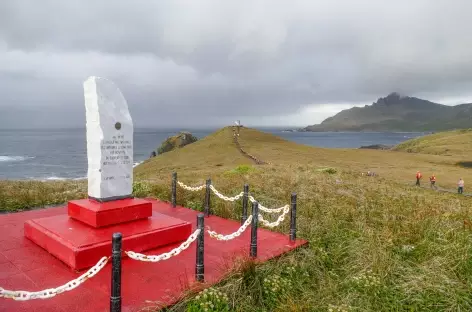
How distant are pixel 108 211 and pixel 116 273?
2.78 m

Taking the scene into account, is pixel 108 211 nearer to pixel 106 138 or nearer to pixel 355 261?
→ pixel 106 138

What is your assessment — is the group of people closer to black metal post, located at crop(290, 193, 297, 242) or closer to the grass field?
the grass field

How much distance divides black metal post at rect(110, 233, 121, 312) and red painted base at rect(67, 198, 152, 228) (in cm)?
266

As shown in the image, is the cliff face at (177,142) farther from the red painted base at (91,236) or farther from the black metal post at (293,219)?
the black metal post at (293,219)

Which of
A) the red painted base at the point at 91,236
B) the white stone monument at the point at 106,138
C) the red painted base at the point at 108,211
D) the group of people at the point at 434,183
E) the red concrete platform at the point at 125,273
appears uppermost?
the white stone monument at the point at 106,138

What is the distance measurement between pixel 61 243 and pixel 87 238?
1.35ft

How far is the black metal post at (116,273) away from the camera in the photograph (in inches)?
160

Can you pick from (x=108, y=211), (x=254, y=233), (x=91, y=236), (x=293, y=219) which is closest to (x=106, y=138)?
(x=108, y=211)

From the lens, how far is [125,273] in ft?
18.4

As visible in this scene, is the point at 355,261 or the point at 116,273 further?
the point at 355,261

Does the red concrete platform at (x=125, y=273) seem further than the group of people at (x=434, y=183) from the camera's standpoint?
No

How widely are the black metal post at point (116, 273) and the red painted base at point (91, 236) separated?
180cm

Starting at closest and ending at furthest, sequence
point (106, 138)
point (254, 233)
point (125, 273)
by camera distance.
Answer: point (125, 273)
point (254, 233)
point (106, 138)

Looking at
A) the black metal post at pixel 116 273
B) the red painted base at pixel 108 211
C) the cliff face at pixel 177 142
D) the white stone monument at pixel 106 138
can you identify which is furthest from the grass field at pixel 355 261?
the cliff face at pixel 177 142
